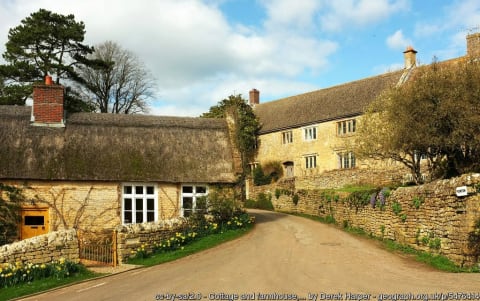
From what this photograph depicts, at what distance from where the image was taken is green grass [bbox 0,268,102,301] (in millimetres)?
12836

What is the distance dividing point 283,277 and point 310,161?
30.9 metres

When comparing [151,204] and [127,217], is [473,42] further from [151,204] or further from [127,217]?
[127,217]

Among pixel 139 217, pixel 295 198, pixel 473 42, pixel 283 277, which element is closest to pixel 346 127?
pixel 295 198

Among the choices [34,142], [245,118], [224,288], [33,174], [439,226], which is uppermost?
[245,118]

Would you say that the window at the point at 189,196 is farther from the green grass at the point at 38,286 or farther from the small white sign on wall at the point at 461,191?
the small white sign on wall at the point at 461,191

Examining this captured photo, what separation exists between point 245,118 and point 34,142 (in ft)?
89.4

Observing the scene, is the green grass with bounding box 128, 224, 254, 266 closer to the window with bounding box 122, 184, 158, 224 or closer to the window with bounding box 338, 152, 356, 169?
the window with bounding box 122, 184, 158, 224

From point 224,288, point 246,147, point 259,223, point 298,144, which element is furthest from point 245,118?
point 224,288

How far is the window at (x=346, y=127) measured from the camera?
1524 inches

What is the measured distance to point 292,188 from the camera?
3428 cm

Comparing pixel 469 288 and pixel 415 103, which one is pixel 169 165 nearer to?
pixel 415 103

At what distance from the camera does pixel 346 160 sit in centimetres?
3938

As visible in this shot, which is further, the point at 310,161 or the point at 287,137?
the point at 287,137

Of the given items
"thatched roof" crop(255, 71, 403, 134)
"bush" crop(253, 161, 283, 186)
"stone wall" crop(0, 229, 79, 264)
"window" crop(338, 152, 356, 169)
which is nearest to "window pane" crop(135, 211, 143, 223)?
"stone wall" crop(0, 229, 79, 264)
